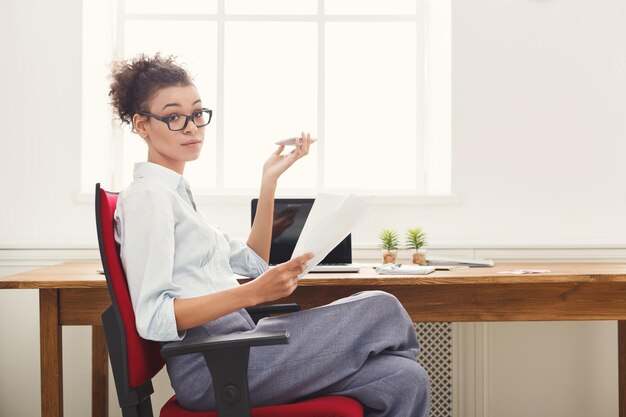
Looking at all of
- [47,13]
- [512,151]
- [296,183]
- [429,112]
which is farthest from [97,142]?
[512,151]

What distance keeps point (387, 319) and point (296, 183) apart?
1698 millimetres

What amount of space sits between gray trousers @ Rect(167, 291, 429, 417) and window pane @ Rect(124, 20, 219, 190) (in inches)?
68.5

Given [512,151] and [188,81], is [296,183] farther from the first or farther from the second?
[188,81]

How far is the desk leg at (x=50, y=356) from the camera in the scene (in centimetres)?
208

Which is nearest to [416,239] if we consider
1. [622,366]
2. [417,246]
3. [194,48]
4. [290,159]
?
[417,246]

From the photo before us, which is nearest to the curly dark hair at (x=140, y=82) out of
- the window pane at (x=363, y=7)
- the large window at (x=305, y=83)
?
the large window at (x=305, y=83)

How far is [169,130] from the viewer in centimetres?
169

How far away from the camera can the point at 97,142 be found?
10.1 ft

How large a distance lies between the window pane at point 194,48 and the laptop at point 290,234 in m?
0.73

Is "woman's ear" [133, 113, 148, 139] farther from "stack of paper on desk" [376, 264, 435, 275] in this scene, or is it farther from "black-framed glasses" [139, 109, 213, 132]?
"stack of paper on desk" [376, 264, 435, 275]

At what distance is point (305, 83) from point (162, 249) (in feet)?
6.33

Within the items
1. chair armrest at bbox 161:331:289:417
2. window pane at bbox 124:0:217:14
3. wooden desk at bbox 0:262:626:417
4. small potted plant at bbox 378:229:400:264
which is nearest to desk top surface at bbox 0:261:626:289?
wooden desk at bbox 0:262:626:417

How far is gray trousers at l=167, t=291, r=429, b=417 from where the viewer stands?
A: 151cm

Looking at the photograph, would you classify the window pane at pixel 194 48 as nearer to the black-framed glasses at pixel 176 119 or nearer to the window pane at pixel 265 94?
A: the window pane at pixel 265 94
